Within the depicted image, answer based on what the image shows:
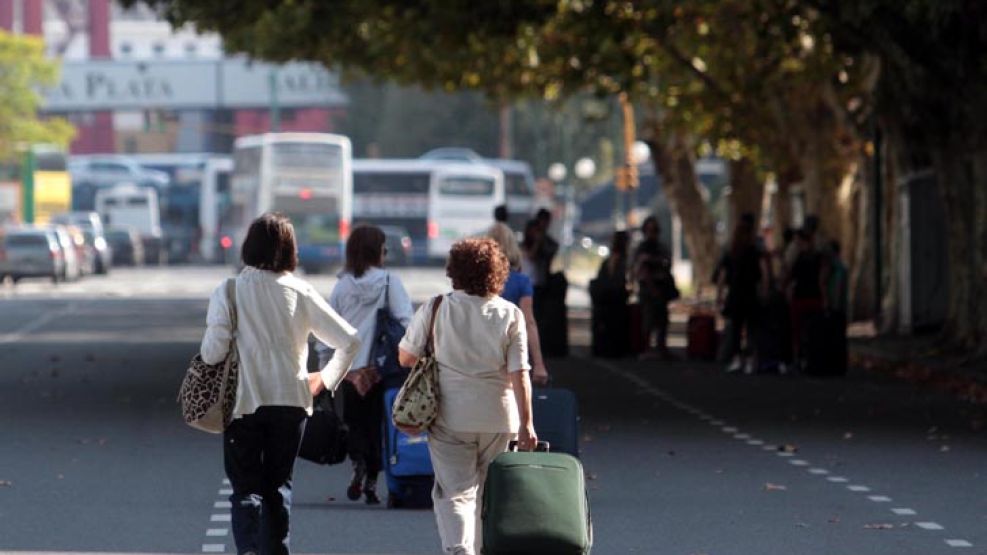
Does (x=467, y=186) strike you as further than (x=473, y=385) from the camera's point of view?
Yes

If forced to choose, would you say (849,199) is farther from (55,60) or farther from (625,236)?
(55,60)

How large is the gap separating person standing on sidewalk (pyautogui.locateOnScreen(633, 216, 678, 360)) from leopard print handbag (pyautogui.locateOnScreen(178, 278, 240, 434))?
657 inches

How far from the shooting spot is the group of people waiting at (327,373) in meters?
8.48

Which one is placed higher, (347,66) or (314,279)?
(347,66)

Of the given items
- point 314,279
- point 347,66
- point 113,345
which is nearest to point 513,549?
point 113,345

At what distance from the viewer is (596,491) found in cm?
1237

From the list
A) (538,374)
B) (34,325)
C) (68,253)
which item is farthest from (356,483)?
(68,253)

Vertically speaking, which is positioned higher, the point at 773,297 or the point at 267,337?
the point at 267,337

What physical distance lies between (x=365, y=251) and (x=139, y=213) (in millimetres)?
76296

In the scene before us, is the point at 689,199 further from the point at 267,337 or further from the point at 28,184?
the point at 28,184

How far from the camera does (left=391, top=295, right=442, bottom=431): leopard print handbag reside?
8438 millimetres

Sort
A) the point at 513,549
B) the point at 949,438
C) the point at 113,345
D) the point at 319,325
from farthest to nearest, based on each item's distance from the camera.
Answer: the point at 113,345, the point at 949,438, the point at 319,325, the point at 513,549

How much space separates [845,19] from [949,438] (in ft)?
22.1

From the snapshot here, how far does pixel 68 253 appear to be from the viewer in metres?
58.0
